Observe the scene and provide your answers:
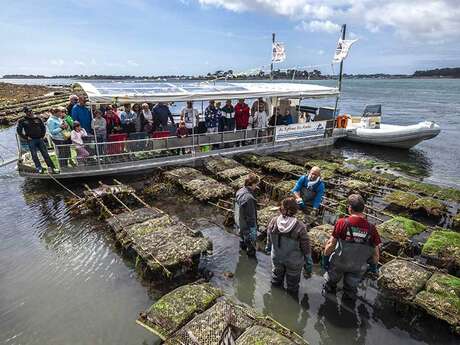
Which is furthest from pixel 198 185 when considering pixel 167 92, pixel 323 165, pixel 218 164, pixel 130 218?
pixel 323 165

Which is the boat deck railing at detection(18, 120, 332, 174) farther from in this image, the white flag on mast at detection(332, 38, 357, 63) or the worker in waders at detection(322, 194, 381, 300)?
the worker in waders at detection(322, 194, 381, 300)

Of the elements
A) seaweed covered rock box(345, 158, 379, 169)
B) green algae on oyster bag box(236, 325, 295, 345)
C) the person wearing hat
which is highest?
the person wearing hat

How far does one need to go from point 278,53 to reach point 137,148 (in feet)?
40.7

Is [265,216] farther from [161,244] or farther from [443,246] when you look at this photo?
[443,246]

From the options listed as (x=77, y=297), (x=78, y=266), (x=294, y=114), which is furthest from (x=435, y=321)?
(x=294, y=114)

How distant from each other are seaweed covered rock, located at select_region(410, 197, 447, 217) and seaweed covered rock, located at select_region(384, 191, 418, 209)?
0.47 ft

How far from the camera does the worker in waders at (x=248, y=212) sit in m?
6.51

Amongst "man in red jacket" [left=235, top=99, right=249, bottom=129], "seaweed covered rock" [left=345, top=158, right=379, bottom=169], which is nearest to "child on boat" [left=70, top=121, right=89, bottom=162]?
"man in red jacket" [left=235, top=99, right=249, bottom=129]

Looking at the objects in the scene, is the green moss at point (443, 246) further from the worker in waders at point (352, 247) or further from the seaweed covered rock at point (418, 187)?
the seaweed covered rock at point (418, 187)

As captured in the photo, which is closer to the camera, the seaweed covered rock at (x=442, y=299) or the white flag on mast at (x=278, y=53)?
the seaweed covered rock at (x=442, y=299)

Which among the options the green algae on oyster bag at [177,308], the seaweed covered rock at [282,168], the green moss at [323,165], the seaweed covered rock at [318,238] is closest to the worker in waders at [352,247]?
the seaweed covered rock at [318,238]

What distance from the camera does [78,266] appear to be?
696cm

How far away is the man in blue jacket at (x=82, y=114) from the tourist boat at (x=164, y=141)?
0.46 meters

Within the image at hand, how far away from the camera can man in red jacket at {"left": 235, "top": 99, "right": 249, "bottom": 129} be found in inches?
558
